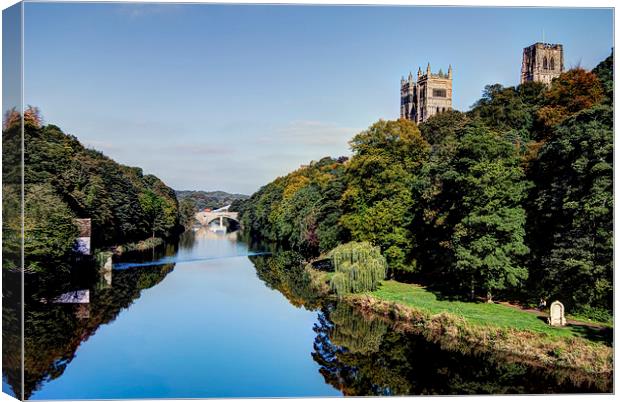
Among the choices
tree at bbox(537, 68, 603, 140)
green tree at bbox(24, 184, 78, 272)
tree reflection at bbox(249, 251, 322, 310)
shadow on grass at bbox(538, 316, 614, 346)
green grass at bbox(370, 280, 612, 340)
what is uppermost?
tree at bbox(537, 68, 603, 140)

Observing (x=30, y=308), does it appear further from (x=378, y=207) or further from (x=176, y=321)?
(x=378, y=207)

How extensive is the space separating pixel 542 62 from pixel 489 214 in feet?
128

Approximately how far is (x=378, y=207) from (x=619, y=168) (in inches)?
631

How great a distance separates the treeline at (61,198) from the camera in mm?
12633

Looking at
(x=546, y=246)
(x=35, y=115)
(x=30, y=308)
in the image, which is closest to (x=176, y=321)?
(x=30, y=308)

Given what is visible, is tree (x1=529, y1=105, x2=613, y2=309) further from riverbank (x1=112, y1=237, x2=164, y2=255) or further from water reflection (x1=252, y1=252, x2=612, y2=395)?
riverbank (x1=112, y1=237, x2=164, y2=255)

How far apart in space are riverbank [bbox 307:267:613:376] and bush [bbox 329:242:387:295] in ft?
1.72

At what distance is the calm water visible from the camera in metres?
14.5

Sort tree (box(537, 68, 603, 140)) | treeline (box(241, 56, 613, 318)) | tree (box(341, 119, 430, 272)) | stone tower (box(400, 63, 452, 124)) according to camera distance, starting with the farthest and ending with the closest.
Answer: stone tower (box(400, 63, 452, 124)) → tree (box(341, 119, 430, 272)) → tree (box(537, 68, 603, 140)) → treeline (box(241, 56, 613, 318))

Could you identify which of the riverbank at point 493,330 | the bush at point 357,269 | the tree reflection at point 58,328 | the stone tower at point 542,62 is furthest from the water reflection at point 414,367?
the stone tower at point 542,62

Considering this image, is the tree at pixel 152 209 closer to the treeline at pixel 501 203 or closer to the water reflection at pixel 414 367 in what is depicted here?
the treeline at pixel 501 203

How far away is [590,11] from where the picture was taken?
13172 mm

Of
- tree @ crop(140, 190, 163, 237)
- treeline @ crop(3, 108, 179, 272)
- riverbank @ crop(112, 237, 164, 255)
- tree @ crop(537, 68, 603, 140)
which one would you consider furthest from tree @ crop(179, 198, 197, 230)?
tree @ crop(537, 68, 603, 140)

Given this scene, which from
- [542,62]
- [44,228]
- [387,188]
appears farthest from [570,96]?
[542,62]
